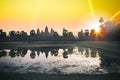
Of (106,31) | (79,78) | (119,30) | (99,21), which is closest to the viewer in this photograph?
(79,78)

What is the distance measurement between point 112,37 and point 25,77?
6242cm

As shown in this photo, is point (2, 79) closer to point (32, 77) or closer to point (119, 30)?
point (32, 77)

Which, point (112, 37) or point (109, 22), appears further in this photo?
point (109, 22)

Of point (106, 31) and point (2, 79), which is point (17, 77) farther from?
point (106, 31)

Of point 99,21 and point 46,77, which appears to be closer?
point 46,77

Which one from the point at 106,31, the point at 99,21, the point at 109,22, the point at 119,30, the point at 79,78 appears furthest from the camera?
the point at 99,21

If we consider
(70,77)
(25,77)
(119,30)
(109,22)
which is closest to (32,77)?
(25,77)

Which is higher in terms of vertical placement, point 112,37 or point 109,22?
point 109,22

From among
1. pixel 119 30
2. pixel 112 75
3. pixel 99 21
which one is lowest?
pixel 112 75

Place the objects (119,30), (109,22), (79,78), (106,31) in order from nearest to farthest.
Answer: (79,78)
(119,30)
(106,31)
(109,22)

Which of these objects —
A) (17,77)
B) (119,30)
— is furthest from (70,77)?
(119,30)

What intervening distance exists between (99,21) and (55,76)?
377 ft

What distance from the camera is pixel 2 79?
68.3 ft

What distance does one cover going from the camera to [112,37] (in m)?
78.6
